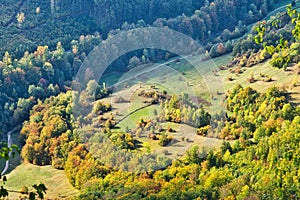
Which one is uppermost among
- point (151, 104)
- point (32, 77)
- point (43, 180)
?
point (32, 77)

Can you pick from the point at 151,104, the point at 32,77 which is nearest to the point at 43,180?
the point at 151,104

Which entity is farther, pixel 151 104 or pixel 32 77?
pixel 32 77

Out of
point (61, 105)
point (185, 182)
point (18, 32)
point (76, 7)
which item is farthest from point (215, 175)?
point (76, 7)

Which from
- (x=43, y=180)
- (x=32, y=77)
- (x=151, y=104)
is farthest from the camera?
(x=32, y=77)

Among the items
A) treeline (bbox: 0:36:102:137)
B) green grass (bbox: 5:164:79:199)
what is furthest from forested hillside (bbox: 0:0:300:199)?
green grass (bbox: 5:164:79:199)

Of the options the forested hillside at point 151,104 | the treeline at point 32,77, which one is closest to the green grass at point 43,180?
the forested hillside at point 151,104

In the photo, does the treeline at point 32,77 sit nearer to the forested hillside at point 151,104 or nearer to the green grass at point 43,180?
the forested hillside at point 151,104

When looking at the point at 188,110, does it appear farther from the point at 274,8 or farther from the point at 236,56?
the point at 274,8

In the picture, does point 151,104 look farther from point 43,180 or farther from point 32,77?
point 32,77
